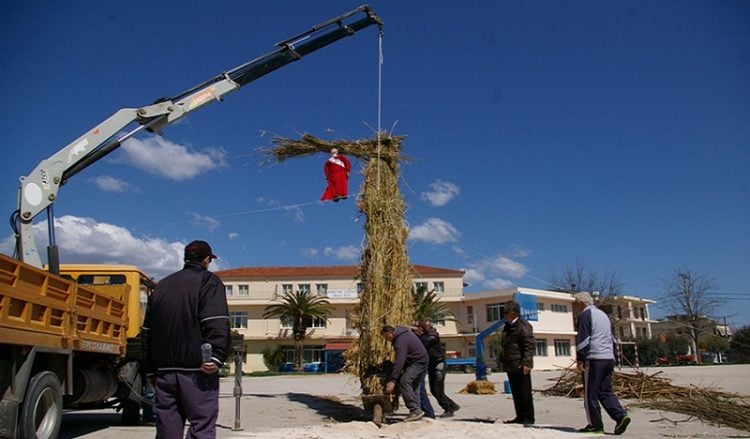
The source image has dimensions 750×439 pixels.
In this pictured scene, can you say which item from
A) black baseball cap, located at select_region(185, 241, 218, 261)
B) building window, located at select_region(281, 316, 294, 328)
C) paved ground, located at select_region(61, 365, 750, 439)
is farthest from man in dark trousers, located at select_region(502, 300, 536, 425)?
building window, located at select_region(281, 316, 294, 328)

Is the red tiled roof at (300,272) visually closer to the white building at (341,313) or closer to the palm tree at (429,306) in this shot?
the white building at (341,313)

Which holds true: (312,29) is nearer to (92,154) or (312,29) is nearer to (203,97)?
(203,97)

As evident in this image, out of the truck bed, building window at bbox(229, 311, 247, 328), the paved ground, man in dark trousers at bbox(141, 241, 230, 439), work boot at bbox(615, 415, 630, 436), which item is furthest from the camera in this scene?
building window at bbox(229, 311, 247, 328)

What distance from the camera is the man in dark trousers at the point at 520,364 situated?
8.92m

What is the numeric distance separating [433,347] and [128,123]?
7269 millimetres

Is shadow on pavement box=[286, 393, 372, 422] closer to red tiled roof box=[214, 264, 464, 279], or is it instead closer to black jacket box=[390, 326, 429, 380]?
black jacket box=[390, 326, 429, 380]

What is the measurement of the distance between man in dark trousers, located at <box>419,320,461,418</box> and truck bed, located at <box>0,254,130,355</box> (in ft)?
17.5

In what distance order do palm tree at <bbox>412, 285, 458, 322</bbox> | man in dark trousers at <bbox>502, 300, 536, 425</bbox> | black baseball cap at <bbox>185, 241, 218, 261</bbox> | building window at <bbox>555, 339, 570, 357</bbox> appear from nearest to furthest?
black baseball cap at <bbox>185, 241, 218, 261</bbox> < man in dark trousers at <bbox>502, 300, 536, 425</bbox> < palm tree at <bbox>412, 285, 458, 322</bbox> < building window at <bbox>555, 339, 570, 357</bbox>

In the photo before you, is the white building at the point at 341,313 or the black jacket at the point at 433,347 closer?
the black jacket at the point at 433,347

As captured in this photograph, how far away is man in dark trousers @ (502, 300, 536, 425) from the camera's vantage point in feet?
29.3

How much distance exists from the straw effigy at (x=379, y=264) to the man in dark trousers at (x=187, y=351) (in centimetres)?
551

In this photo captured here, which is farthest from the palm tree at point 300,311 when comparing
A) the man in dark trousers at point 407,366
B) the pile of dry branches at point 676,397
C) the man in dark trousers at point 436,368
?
the man in dark trousers at point 407,366

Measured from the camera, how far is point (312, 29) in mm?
13805

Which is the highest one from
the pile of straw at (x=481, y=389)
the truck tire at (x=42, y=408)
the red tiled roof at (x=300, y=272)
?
the red tiled roof at (x=300, y=272)
